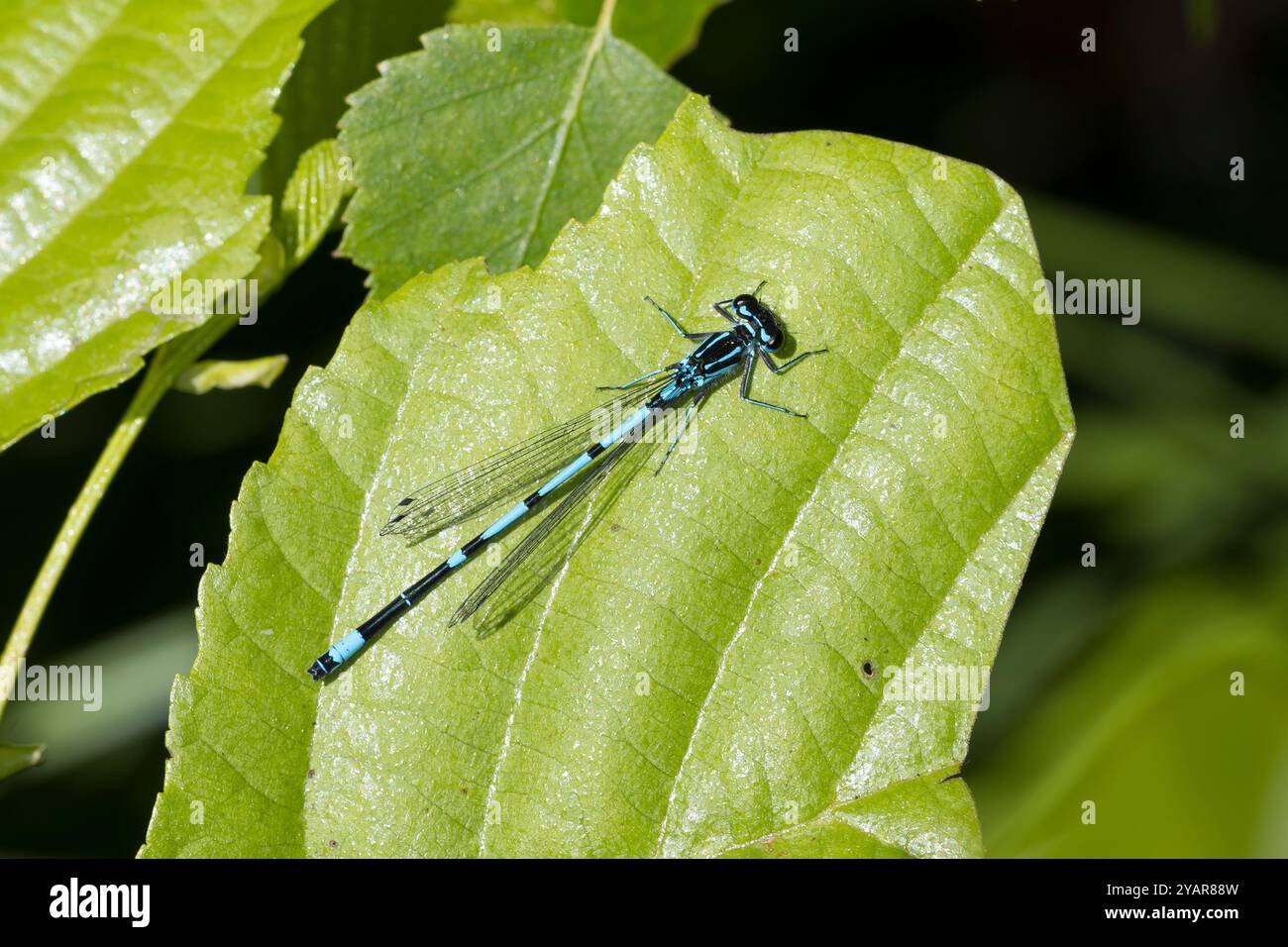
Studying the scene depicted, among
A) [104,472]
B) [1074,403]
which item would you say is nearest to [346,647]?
[104,472]

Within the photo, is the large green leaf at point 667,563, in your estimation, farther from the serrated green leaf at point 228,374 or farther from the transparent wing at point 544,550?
the serrated green leaf at point 228,374

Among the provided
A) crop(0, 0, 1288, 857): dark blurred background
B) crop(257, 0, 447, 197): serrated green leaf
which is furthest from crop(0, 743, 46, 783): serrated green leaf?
crop(0, 0, 1288, 857): dark blurred background

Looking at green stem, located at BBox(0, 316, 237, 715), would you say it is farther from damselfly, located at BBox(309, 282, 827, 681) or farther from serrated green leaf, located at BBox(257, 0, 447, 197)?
damselfly, located at BBox(309, 282, 827, 681)

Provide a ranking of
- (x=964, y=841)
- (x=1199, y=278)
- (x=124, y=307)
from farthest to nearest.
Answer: (x=1199, y=278) < (x=124, y=307) < (x=964, y=841)

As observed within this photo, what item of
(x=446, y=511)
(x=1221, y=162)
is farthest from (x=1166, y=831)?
(x=1221, y=162)

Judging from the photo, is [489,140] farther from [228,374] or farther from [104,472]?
[104,472]

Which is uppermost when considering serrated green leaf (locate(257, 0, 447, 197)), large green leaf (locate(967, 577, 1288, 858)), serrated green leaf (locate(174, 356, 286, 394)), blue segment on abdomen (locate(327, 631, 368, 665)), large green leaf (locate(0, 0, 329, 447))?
serrated green leaf (locate(257, 0, 447, 197))
